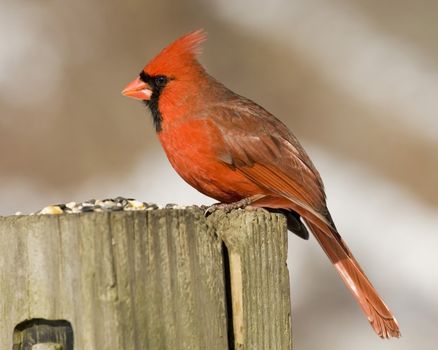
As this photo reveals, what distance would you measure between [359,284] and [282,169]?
499 mm

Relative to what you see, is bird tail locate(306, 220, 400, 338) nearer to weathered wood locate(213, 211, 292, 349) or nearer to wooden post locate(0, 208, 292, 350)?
weathered wood locate(213, 211, 292, 349)

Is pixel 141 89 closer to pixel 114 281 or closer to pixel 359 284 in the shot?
pixel 359 284

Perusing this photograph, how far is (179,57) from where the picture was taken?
143 inches

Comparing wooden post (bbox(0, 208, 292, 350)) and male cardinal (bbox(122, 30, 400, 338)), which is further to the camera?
male cardinal (bbox(122, 30, 400, 338))

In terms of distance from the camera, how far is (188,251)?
1898 millimetres

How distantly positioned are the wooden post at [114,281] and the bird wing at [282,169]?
4.42ft

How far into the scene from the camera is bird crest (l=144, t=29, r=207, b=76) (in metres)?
3.59

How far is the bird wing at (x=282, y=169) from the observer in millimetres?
3301

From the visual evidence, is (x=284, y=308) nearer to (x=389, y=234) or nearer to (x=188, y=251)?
(x=188, y=251)

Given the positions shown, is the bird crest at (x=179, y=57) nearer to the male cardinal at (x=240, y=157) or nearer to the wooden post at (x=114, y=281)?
the male cardinal at (x=240, y=157)

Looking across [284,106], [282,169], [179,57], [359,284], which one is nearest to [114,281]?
[359,284]

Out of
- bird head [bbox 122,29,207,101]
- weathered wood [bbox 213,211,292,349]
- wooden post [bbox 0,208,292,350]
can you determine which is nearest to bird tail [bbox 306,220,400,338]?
bird head [bbox 122,29,207,101]

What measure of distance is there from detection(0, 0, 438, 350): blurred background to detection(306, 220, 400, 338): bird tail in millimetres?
2465

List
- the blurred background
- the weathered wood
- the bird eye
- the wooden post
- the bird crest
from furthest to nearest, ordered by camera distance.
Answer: the blurred background
the bird eye
the bird crest
the weathered wood
the wooden post
